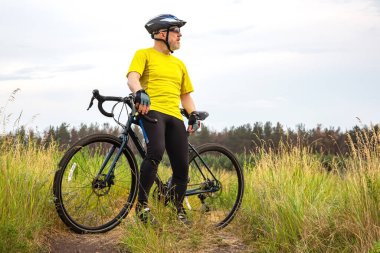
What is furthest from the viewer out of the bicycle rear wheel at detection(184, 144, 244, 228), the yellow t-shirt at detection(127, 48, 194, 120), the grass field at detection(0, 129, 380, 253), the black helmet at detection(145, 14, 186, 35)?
the bicycle rear wheel at detection(184, 144, 244, 228)

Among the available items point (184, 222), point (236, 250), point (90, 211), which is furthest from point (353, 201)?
point (90, 211)

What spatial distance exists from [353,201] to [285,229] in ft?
2.20

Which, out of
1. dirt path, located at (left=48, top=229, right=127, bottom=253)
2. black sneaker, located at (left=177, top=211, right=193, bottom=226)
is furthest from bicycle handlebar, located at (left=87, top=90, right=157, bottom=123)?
dirt path, located at (left=48, top=229, right=127, bottom=253)

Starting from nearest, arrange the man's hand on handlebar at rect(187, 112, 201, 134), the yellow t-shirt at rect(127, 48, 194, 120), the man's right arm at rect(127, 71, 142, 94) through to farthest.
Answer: the man's right arm at rect(127, 71, 142, 94), the yellow t-shirt at rect(127, 48, 194, 120), the man's hand on handlebar at rect(187, 112, 201, 134)

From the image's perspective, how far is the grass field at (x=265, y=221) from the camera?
16.1ft

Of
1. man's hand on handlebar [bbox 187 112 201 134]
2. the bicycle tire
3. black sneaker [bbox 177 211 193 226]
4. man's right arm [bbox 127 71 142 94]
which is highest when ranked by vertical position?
man's right arm [bbox 127 71 142 94]

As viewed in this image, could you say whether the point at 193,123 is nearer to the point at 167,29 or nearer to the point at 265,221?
the point at 167,29

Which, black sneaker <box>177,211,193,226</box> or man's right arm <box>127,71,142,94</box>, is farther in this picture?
black sneaker <box>177,211,193,226</box>

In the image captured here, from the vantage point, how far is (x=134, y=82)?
5281 mm

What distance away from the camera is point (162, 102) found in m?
5.52

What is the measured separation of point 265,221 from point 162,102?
4.98 ft

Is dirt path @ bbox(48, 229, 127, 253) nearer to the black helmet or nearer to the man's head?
the man's head

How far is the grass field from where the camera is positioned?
16.1 ft

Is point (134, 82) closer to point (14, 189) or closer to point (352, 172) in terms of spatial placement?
point (14, 189)
